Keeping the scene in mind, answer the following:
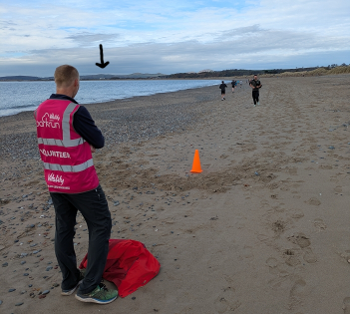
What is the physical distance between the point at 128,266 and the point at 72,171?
1.36m

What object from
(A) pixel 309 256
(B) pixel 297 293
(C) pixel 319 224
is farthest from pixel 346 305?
(C) pixel 319 224

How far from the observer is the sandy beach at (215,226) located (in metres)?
2.91

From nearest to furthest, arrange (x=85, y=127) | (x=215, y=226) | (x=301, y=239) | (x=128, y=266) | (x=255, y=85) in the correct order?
(x=85, y=127) → (x=128, y=266) → (x=301, y=239) → (x=215, y=226) → (x=255, y=85)

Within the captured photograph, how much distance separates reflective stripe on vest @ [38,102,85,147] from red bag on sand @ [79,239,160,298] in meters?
1.45

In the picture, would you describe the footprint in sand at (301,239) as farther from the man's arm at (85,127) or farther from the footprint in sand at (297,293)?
the man's arm at (85,127)

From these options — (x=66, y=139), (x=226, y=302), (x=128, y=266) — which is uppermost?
(x=66, y=139)

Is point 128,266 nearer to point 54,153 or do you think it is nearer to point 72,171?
point 72,171

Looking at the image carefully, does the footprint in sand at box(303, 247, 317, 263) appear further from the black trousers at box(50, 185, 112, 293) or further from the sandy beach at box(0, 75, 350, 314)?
the black trousers at box(50, 185, 112, 293)

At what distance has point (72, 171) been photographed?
2.58 m

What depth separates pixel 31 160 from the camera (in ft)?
28.6

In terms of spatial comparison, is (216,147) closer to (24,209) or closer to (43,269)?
(24,209)

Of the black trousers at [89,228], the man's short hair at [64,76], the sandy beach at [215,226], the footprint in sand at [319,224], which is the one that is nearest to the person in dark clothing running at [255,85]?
the sandy beach at [215,226]

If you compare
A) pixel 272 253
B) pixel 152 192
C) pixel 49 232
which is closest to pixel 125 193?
pixel 152 192

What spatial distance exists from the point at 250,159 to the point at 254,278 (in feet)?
14.3
